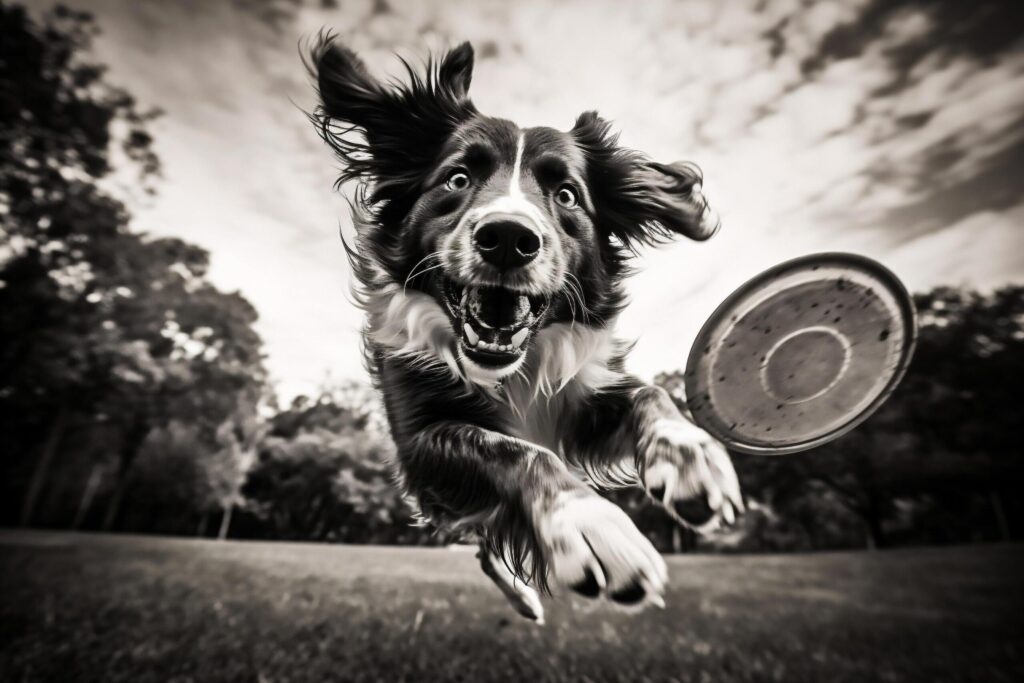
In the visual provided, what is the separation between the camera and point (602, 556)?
130 centimetres

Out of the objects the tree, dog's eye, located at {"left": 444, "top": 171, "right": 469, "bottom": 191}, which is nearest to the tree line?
the tree

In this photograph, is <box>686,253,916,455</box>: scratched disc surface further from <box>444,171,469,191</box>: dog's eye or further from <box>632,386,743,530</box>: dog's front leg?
<box>444,171,469,191</box>: dog's eye

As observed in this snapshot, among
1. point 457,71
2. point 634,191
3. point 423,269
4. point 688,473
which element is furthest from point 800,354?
point 457,71

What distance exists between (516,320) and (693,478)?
78cm

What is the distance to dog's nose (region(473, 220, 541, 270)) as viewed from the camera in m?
1.50

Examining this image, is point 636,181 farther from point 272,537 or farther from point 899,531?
point 899,531

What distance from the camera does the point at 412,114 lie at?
2.02m

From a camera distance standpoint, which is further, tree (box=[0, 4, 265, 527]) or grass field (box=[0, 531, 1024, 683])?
tree (box=[0, 4, 265, 527])

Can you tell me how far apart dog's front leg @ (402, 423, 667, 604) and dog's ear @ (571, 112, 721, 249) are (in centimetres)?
100

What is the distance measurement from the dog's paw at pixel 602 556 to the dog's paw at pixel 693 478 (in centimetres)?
19

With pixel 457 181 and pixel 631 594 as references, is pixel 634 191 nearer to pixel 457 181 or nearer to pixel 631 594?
pixel 457 181

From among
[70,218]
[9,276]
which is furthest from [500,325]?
[9,276]

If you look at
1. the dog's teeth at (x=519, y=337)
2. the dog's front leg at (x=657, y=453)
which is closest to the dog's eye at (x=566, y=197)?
the dog's teeth at (x=519, y=337)

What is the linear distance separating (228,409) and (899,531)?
20210 mm
